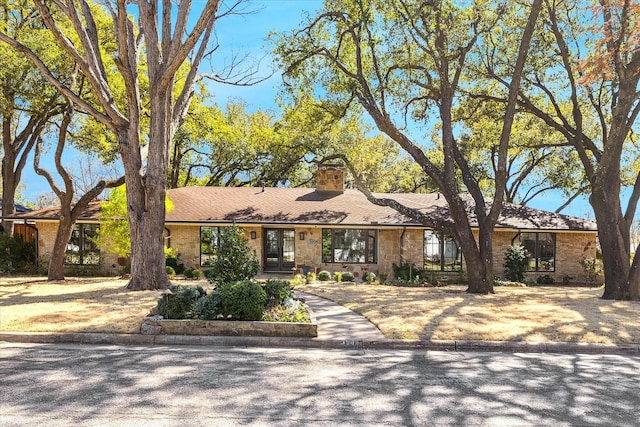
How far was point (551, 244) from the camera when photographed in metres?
21.6

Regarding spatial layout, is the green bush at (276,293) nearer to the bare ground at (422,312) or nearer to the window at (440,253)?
the bare ground at (422,312)

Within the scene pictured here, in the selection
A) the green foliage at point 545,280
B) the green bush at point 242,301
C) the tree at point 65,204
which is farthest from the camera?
the green foliage at point 545,280

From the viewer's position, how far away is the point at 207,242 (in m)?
21.1

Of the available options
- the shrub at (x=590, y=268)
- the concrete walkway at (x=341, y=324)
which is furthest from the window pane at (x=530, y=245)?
the concrete walkway at (x=341, y=324)

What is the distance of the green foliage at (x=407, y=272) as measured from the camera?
19453 mm

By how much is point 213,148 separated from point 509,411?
2829 centimetres

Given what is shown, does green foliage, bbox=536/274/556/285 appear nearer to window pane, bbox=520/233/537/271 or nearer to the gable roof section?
window pane, bbox=520/233/537/271

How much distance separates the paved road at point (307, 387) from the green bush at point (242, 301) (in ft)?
3.29

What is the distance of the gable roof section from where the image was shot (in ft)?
67.2

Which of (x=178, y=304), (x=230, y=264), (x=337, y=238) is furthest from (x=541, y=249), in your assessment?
(x=178, y=304)

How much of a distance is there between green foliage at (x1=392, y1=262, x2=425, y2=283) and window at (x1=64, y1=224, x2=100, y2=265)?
517 inches

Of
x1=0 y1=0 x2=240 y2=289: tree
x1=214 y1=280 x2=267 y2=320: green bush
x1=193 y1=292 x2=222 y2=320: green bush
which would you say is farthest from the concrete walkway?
x1=0 y1=0 x2=240 y2=289: tree

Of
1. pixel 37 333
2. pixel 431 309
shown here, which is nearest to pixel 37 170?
pixel 37 333

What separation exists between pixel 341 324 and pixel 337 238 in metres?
11.5
